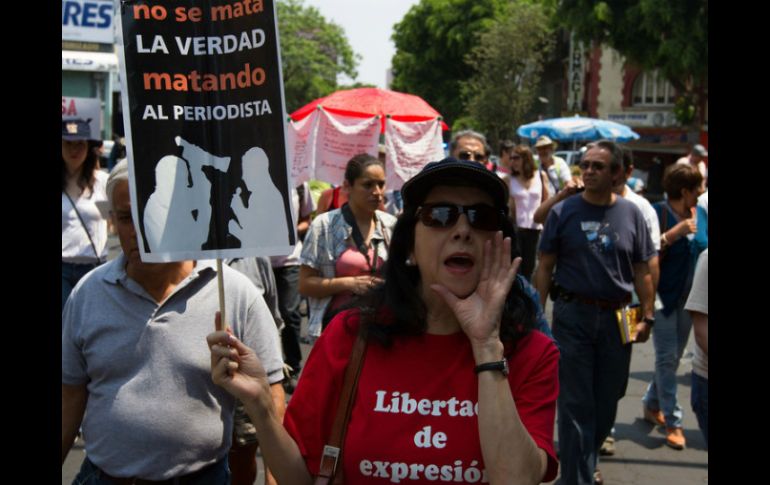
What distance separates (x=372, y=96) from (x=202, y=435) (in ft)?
22.6

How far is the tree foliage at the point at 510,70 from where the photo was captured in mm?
43312

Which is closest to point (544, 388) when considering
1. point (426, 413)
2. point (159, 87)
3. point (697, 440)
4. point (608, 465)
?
point (426, 413)

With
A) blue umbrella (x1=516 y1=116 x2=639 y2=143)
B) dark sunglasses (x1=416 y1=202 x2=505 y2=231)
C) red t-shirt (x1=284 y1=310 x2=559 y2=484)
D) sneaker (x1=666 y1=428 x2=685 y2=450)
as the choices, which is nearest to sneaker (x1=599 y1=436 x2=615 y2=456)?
sneaker (x1=666 y1=428 x2=685 y2=450)

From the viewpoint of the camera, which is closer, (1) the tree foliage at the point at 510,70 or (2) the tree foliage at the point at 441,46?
(1) the tree foliage at the point at 510,70

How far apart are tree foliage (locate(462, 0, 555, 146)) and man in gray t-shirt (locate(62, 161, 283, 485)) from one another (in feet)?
136

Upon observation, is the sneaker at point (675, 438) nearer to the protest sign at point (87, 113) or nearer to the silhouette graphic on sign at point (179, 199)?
the protest sign at point (87, 113)

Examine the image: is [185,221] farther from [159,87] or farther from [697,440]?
[697,440]

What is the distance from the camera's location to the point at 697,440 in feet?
21.4

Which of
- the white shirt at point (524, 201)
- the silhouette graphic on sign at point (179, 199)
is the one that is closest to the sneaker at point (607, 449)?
the white shirt at point (524, 201)

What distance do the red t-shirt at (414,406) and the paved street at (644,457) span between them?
3.17 m

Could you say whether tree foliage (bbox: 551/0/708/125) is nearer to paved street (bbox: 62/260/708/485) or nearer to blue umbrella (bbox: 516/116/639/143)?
blue umbrella (bbox: 516/116/639/143)

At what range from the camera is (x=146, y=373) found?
287 cm

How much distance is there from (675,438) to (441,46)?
5237 centimetres
